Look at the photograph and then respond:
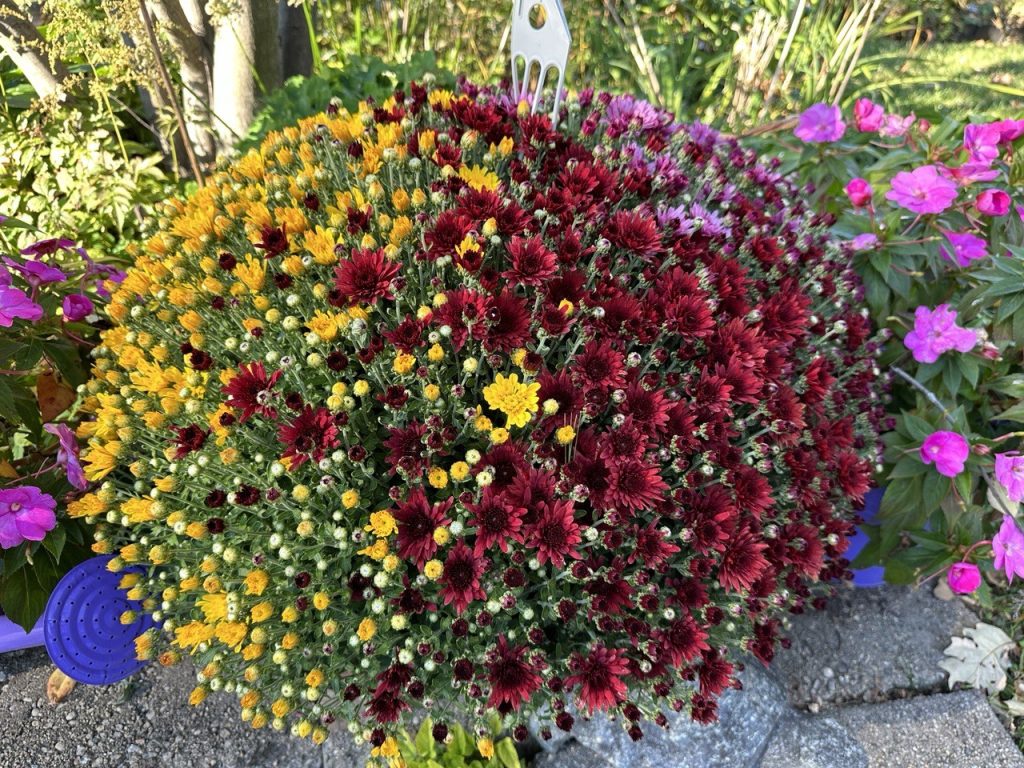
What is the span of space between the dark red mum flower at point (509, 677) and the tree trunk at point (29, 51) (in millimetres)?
2131

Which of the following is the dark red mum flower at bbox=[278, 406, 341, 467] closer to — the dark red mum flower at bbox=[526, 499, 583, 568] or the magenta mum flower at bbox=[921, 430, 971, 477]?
the dark red mum flower at bbox=[526, 499, 583, 568]

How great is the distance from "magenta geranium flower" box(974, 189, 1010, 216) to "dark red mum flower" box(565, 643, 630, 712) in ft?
5.15

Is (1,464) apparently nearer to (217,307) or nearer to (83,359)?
(83,359)

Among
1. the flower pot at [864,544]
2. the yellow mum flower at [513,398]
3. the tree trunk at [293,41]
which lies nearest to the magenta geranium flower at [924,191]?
the flower pot at [864,544]

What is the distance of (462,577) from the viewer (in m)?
1.15

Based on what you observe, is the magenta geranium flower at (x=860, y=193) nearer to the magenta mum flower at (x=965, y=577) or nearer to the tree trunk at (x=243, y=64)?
the magenta mum flower at (x=965, y=577)

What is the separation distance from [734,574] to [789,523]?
273mm

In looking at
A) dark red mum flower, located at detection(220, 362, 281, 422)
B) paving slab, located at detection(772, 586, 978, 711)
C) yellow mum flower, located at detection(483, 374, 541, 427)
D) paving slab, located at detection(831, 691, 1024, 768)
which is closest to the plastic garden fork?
yellow mum flower, located at detection(483, 374, 541, 427)

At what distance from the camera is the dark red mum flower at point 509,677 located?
3.77ft

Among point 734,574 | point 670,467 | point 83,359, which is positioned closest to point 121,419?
point 83,359

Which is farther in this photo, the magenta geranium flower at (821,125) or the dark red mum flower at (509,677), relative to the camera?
the magenta geranium flower at (821,125)

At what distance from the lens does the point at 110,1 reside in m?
1.73

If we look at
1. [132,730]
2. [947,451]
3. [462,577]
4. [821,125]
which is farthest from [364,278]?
[821,125]

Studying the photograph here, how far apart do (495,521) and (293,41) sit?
2.64 meters
